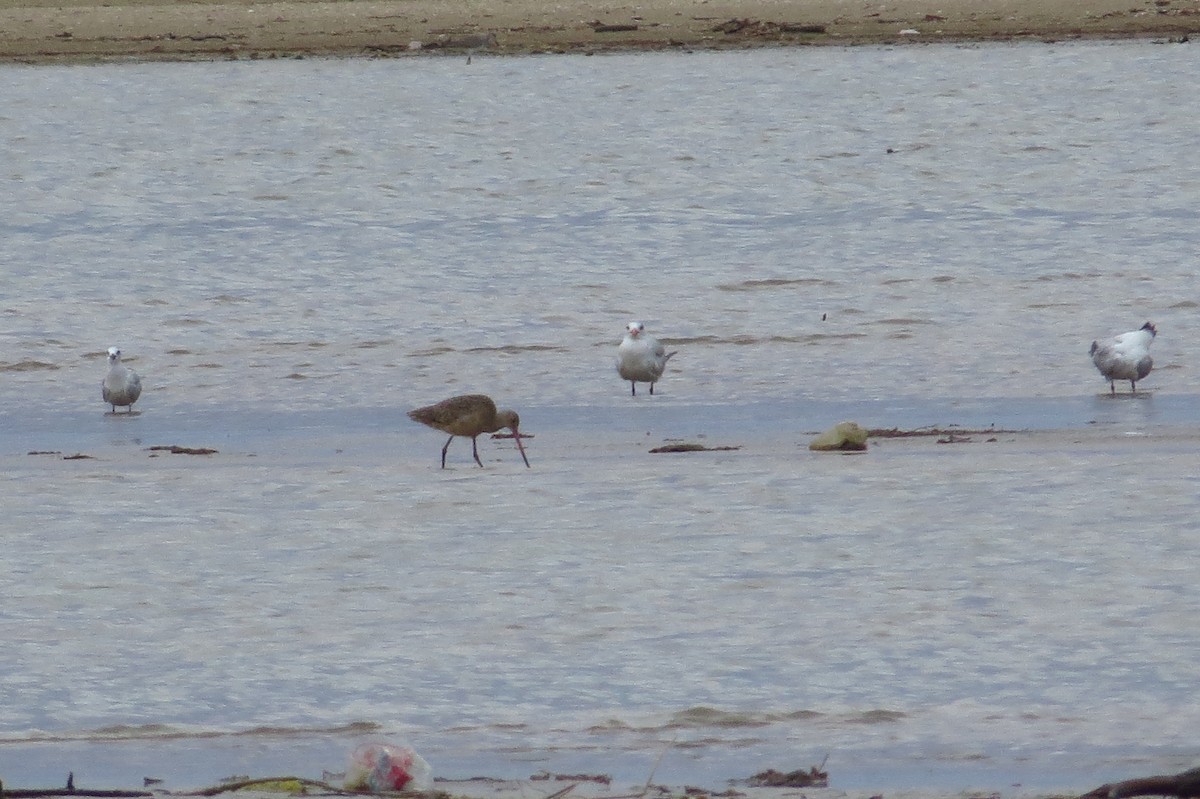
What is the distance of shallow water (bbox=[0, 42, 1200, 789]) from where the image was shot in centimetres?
602

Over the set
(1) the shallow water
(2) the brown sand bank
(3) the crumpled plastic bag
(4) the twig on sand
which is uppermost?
(2) the brown sand bank

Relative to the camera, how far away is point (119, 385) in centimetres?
1146

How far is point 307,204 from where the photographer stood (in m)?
19.7

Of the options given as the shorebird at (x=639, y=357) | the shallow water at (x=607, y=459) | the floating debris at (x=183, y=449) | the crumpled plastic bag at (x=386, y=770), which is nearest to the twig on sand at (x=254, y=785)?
the crumpled plastic bag at (x=386, y=770)

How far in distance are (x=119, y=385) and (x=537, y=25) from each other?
79.7ft

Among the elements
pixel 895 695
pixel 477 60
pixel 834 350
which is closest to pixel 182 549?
pixel 895 695

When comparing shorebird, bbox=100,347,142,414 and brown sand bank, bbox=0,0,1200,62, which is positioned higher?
brown sand bank, bbox=0,0,1200,62

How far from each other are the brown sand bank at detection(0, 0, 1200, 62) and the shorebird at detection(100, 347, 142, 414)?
21.7 metres

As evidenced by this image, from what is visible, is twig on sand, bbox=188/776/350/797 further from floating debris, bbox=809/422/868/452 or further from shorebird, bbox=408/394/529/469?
floating debris, bbox=809/422/868/452

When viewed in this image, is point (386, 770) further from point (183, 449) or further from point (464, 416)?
point (183, 449)

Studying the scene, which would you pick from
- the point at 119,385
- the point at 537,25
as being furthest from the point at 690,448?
the point at 537,25

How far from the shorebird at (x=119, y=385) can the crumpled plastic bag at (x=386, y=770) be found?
6521mm

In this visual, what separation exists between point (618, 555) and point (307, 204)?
40.4ft

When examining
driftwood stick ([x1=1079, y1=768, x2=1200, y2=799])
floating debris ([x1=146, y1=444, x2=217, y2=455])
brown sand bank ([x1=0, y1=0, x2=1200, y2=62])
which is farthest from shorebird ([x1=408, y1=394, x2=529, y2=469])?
brown sand bank ([x1=0, y1=0, x2=1200, y2=62])
